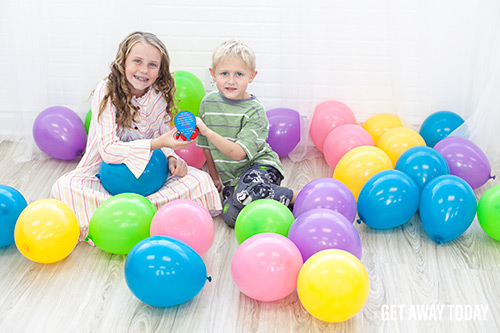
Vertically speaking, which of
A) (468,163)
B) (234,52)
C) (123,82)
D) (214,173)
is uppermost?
(234,52)

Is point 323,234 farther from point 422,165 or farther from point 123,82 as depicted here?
point 123,82

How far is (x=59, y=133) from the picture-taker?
290cm

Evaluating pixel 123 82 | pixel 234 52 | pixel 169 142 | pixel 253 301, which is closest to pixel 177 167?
pixel 169 142

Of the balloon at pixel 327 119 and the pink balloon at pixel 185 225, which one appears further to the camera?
the balloon at pixel 327 119

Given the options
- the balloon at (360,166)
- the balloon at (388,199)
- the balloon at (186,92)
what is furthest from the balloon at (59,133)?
the balloon at (388,199)

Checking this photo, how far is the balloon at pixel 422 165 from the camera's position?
245 centimetres

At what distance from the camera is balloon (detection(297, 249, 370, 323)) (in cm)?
176

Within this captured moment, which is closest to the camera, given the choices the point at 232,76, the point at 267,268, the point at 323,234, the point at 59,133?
the point at 267,268

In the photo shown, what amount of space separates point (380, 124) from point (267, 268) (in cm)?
146

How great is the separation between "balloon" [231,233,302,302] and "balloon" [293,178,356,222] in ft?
1.18

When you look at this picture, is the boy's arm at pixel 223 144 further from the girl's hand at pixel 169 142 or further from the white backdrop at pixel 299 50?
the white backdrop at pixel 299 50

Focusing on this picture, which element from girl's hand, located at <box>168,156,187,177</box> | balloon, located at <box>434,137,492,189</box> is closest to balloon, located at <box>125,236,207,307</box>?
girl's hand, located at <box>168,156,187,177</box>

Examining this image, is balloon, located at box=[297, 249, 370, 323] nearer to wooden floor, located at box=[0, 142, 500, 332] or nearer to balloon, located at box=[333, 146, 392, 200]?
wooden floor, located at box=[0, 142, 500, 332]

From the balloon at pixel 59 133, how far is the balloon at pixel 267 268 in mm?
1366
